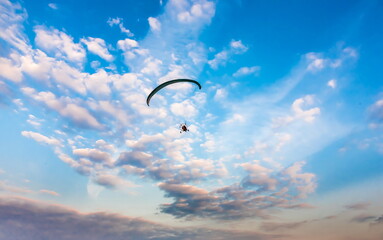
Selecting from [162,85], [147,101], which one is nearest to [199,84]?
[162,85]

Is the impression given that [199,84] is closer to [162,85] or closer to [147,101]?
[162,85]

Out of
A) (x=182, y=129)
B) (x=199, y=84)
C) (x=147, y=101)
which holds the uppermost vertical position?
(x=199, y=84)

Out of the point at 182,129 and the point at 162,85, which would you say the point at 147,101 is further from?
the point at 182,129

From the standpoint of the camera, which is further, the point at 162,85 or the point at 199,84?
the point at 199,84

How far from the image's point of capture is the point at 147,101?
41875 millimetres

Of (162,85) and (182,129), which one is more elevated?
(162,85)

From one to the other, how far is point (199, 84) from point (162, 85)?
26.2 ft

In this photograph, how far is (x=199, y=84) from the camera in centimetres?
4288

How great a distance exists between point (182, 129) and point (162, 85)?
391 inches

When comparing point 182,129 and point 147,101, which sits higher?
point 147,101

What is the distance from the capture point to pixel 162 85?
3984cm

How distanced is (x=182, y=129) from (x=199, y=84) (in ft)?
33.2

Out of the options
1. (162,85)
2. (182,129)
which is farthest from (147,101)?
(182,129)

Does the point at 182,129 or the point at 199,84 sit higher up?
the point at 199,84
